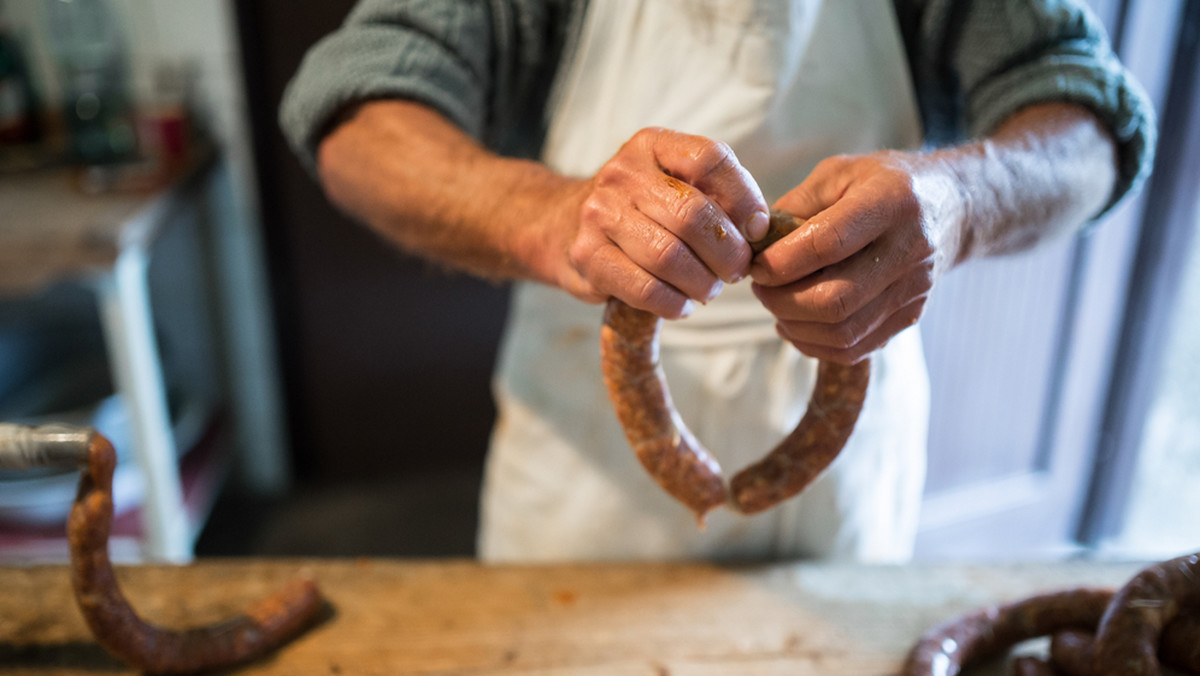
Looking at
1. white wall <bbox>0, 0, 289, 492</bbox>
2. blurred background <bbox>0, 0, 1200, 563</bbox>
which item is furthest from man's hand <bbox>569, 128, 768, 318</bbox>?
white wall <bbox>0, 0, 289, 492</bbox>

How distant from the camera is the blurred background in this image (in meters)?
1.82

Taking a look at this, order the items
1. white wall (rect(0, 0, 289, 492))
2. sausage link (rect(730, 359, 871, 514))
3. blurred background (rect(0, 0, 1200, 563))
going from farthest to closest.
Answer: white wall (rect(0, 0, 289, 492)) < blurred background (rect(0, 0, 1200, 563)) < sausage link (rect(730, 359, 871, 514))

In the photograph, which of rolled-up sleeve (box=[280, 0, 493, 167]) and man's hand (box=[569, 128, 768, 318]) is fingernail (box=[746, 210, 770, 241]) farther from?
rolled-up sleeve (box=[280, 0, 493, 167])

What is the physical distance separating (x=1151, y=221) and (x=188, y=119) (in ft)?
7.95

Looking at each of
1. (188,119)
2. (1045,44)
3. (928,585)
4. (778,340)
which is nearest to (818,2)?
(1045,44)

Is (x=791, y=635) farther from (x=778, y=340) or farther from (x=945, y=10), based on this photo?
(x=945, y=10)

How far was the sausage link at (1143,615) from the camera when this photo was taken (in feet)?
2.47

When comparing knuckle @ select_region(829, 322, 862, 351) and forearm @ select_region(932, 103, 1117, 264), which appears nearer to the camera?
knuckle @ select_region(829, 322, 862, 351)

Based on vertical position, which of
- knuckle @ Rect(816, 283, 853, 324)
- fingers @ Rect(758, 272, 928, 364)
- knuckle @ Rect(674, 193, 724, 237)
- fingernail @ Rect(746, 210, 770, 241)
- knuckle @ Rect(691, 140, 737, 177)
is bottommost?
fingers @ Rect(758, 272, 928, 364)

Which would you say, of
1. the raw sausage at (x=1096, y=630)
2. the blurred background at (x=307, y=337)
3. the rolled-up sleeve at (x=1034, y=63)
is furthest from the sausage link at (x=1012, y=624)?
the blurred background at (x=307, y=337)

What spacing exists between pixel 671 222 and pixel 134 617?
70 centimetres

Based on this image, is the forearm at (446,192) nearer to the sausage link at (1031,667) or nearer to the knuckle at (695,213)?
the knuckle at (695,213)

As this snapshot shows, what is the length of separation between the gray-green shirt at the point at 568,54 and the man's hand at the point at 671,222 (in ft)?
1.39

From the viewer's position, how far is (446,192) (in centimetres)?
91
